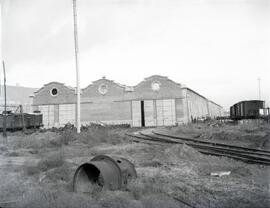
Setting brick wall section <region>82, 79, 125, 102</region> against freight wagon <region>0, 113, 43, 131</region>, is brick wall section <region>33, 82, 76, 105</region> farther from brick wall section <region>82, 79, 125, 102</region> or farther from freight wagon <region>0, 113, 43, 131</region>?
freight wagon <region>0, 113, 43, 131</region>

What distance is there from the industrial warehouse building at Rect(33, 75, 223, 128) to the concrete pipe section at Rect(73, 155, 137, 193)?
33543 millimetres

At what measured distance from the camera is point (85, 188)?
19.9ft

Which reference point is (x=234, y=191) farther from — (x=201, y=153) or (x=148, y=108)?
(x=148, y=108)

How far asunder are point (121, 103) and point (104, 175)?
1418 inches

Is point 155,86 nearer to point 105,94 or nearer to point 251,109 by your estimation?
point 105,94

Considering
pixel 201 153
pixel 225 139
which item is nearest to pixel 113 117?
pixel 225 139

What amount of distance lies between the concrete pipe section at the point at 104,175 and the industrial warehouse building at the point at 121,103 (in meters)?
33.5

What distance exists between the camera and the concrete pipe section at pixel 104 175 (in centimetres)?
579

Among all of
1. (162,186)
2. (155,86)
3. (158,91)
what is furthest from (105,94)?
(162,186)

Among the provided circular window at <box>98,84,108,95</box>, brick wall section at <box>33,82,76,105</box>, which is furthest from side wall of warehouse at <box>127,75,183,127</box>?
brick wall section at <box>33,82,76,105</box>

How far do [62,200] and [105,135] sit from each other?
14.1 metres

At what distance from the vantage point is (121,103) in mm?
41688

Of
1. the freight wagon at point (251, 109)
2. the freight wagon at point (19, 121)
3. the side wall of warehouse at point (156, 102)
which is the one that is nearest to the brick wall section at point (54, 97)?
the freight wagon at point (19, 121)

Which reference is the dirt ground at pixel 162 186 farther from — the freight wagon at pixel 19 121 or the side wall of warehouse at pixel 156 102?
the side wall of warehouse at pixel 156 102
